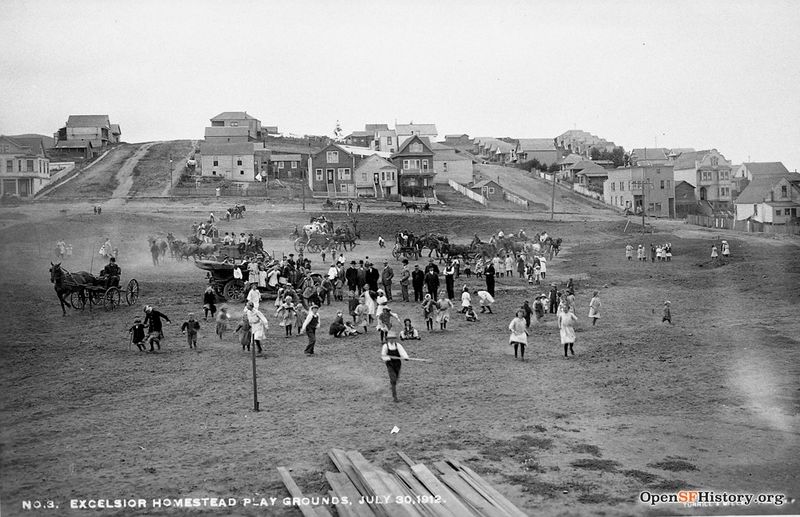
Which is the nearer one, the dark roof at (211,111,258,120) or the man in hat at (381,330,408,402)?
the man in hat at (381,330,408,402)

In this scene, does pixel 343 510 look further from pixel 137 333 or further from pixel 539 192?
pixel 539 192

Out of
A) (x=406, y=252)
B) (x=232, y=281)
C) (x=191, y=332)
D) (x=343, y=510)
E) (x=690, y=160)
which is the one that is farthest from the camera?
(x=690, y=160)

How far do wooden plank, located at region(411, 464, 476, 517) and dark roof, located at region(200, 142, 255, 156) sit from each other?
194 feet

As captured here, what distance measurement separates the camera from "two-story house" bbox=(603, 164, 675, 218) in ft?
198

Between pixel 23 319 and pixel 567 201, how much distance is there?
4922 cm

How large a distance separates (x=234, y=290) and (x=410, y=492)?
17.9 meters

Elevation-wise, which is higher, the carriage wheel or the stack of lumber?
the carriage wheel

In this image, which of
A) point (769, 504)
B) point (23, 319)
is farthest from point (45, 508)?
point (23, 319)

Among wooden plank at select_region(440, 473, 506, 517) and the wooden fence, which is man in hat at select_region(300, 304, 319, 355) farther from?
the wooden fence

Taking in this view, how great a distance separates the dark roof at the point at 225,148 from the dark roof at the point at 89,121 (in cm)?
1292

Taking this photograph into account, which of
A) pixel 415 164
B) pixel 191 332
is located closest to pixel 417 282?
pixel 191 332

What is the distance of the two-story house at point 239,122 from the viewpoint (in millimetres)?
82231

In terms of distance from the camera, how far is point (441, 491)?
9.55 m

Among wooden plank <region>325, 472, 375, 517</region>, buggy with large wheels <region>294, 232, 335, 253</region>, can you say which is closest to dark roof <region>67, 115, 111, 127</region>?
buggy with large wheels <region>294, 232, 335, 253</region>
